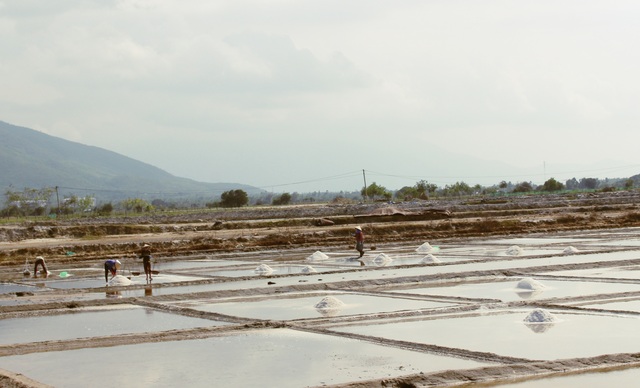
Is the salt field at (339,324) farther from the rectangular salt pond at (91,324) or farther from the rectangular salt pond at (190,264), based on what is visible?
the rectangular salt pond at (190,264)

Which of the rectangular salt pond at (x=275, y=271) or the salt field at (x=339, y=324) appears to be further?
the rectangular salt pond at (x=275, y=271)

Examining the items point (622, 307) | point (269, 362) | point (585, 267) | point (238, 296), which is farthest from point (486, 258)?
point (269, 362)

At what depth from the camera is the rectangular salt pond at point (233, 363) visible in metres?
10.5

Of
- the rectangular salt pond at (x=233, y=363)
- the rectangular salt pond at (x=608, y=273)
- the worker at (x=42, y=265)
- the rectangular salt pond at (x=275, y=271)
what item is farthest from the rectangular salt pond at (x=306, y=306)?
the worker at (x=42, y=265)

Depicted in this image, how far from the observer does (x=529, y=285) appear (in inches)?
725

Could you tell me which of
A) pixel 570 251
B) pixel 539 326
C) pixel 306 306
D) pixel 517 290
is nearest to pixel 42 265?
pixel 306 306

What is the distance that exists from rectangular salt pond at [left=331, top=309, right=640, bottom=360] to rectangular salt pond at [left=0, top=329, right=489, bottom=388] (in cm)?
81

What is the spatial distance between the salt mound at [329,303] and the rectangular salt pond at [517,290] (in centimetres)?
203

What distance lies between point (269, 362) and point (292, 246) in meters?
25.5

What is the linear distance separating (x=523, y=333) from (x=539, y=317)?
1.20m

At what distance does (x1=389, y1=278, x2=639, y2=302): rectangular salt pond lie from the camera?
→ 1731cm

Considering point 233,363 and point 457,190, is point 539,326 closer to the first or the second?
point 233,363

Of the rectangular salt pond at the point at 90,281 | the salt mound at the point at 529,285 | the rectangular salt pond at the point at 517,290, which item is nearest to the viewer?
the rectangular salt pond at the point at 517,290

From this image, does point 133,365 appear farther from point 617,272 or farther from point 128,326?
point 617,272
